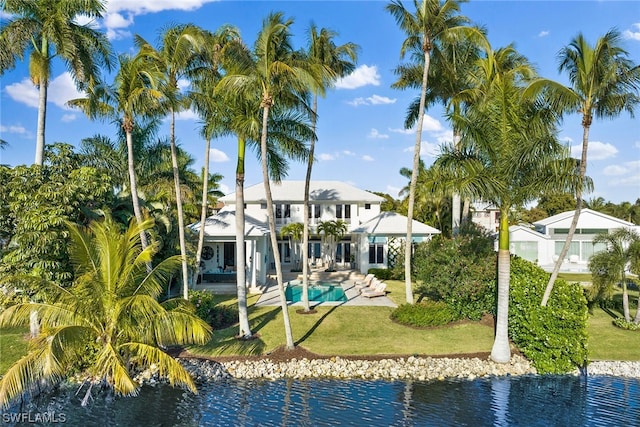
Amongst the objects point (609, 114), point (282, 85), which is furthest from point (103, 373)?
point (609, 114)

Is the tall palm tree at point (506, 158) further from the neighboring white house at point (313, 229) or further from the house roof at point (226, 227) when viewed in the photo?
the neighboring white house at point (313, 229)

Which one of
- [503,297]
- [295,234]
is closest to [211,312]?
[295,234]

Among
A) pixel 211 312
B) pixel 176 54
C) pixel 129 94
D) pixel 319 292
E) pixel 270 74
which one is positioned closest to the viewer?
pixel 270 74

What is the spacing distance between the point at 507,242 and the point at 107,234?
1299 centimetres

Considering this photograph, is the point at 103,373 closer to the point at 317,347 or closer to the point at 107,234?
the point at 107,234

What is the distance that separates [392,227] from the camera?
30.6 m

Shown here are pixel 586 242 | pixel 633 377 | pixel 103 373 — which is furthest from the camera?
pixel 586 242

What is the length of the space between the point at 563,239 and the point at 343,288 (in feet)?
78.4

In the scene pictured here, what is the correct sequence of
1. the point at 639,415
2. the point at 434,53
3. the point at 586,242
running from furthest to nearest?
the point at 586,242 → the point at 434,53 → the point at 639,415

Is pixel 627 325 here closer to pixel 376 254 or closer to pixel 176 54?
pixel 376 254

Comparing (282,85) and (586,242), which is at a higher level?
(282,85)

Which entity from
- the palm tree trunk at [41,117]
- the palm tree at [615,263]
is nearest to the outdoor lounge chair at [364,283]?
the palm tree at [615,263]

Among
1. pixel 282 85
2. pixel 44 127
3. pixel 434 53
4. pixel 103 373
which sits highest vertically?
pixel 434 53

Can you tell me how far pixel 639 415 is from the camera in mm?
11070
